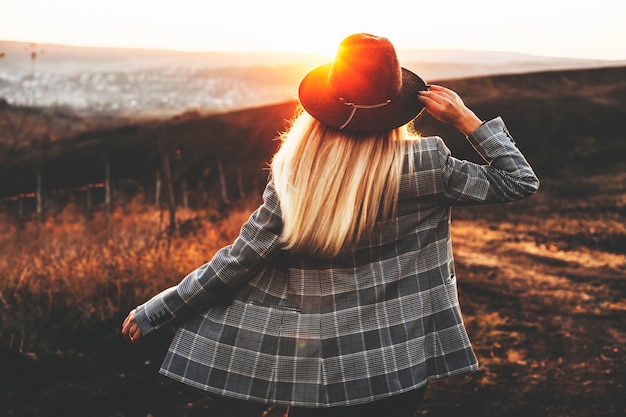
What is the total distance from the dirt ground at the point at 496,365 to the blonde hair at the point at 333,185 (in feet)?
2.12

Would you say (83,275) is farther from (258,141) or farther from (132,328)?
(258,141)

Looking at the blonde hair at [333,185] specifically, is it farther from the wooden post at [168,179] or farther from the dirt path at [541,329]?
the wooden post at [168,179]

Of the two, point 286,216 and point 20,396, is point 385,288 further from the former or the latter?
point 20,396

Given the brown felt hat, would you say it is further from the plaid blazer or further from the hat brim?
the plaid blazer

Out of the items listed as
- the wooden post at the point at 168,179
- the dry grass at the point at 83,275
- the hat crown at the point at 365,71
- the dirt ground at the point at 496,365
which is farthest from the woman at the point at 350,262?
the wooden post at the point at 168,179

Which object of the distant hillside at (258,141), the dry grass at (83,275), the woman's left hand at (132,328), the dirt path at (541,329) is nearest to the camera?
the woman's left hand at (132,328)

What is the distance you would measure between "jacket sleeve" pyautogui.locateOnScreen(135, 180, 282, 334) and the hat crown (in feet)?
1.09

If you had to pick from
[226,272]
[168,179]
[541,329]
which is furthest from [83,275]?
[226,272]

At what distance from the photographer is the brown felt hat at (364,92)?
1659mm

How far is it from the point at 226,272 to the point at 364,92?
621 millimetres

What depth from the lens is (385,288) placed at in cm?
174

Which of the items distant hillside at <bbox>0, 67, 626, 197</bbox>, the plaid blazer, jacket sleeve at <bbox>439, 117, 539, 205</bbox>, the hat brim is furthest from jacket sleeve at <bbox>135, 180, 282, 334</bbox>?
distant hillside at <bbox>0, 67, 626, 197</bbox>

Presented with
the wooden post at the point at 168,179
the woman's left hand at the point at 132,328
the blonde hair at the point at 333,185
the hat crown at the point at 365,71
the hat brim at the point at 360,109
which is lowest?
the wooden post at the point at 168,179

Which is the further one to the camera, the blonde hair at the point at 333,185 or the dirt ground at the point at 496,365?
the dirt ground at the point at 496,365
